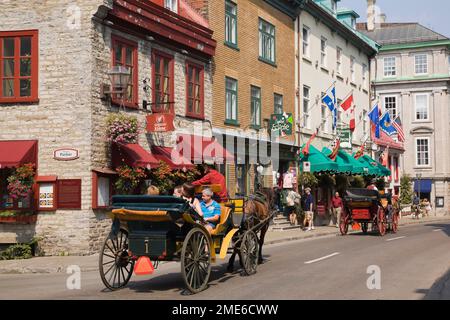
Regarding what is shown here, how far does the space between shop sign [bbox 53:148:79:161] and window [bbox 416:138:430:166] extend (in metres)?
48.3

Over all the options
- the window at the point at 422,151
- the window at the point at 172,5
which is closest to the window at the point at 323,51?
the window at the point at 172,5

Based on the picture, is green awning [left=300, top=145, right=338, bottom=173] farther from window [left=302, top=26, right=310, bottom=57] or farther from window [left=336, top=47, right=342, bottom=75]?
window [left=336, top=47, right=342, bottom=75]

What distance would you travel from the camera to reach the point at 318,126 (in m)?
33.7

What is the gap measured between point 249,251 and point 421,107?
51299mm

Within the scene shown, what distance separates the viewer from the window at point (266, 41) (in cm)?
2783

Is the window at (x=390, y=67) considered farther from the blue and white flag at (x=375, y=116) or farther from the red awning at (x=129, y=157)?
the red awning at (x=129, y=157)

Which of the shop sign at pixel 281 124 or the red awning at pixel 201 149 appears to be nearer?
the red awning at pixel 201 149

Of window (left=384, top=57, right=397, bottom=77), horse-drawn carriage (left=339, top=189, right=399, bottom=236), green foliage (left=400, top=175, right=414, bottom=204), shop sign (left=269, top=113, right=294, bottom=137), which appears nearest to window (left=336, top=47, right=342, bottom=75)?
shop sign (left=269, top=113, right=294, bottom=137)

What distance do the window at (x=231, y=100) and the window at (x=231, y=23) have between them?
5.17 feet

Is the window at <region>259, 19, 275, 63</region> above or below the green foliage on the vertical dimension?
above

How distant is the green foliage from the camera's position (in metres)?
53.5

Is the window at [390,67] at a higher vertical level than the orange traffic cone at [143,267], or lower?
higher

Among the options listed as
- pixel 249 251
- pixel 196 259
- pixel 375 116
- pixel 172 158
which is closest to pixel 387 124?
pixel 375 116
